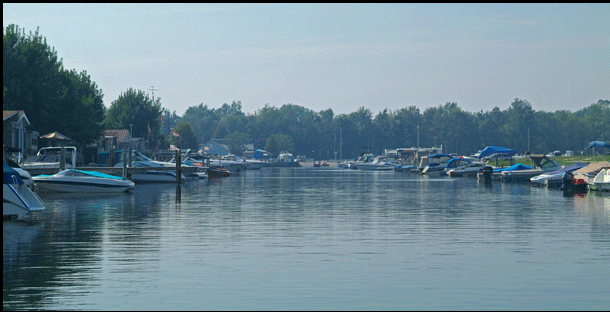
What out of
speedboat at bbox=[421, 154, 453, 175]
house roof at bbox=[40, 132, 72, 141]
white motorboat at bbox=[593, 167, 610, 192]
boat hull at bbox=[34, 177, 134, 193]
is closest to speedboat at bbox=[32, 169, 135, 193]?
boat hull at bbox=[34, 177, 134, 193]

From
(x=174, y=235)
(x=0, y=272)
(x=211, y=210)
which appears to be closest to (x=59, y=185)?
(x=211, y=210)

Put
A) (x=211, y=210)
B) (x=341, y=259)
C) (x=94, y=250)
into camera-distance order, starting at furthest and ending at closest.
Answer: (x=211, y=210), (x=94, y=250), (x=341, y=259)

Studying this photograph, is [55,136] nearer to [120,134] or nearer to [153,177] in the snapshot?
[153,177]

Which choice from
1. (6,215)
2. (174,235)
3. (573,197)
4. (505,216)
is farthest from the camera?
(573,197)

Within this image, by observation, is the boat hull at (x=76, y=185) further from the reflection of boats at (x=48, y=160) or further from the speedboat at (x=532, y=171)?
the speedboat at (x=532, y=171)

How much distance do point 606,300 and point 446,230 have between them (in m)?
15.0

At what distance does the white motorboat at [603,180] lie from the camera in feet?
193

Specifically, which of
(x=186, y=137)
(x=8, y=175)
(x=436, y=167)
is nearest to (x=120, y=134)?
(x=436, y=167)

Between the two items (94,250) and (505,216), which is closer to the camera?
(94,250)

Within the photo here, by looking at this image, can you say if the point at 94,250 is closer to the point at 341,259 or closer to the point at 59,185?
the point at 341,259

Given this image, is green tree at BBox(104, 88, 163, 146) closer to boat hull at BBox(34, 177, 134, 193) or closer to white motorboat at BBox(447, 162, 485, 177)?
white motorboat at BBox(447, 162, 485, 177)

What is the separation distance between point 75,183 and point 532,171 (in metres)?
48.7

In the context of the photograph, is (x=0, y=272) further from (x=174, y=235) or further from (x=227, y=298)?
(x=174, y=235)

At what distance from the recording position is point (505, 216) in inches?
1519
